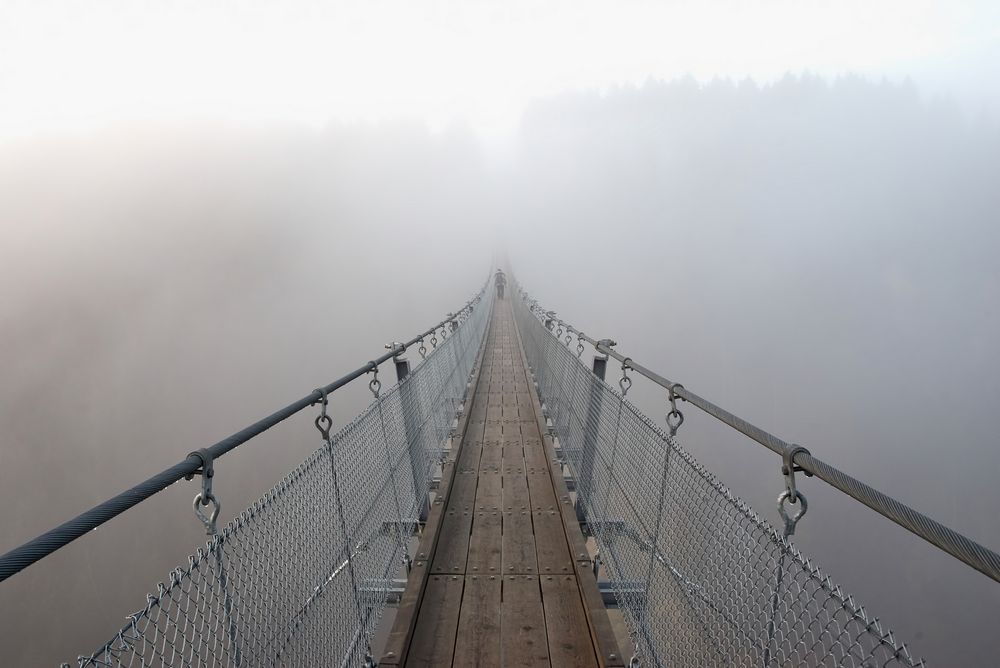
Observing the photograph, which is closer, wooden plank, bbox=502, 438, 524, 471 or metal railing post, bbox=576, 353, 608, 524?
metal railing post, bbox=576, 353, 608, 524

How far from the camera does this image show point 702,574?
Answer: 7.50 feet

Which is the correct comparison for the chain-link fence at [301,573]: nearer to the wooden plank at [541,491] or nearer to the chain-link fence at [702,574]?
the wooden plank at [541,491]

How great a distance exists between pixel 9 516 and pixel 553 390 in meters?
144

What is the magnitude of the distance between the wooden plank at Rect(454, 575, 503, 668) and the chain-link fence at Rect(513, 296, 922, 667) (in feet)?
2.56

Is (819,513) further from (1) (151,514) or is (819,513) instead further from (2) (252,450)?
(1) (151,514)

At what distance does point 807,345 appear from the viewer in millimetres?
177125

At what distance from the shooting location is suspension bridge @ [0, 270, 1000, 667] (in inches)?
49.2

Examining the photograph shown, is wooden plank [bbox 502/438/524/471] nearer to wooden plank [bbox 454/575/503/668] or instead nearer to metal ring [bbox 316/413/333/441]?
wooden plank [bbox 454/575/503/668]

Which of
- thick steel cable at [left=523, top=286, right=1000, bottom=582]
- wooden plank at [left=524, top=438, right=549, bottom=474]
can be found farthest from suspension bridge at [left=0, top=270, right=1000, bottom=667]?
wooden plank at [left=524, top=438, right=549, bottom=474]

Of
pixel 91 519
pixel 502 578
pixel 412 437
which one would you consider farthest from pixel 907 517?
pixel 412 437

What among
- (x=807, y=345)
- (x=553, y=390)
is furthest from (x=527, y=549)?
(x=807, y=345)

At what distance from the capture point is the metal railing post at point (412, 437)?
387cm

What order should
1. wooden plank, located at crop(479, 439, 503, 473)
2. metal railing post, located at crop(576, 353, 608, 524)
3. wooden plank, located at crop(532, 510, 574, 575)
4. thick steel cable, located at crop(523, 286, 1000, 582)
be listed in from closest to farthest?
thick steel cable, located at crop(523, 286, 1000, 582)
wooden plank, located at crop(532, 510, 574, 575)
metal railing post, located at crop(576, 353, 608, 524)
wooden plank, located at crop(479, 439, 503, 473)

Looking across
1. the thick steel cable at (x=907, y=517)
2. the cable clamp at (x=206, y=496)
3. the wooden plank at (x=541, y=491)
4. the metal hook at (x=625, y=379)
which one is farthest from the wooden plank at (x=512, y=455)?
the cable clamp at (x=206, y=496)
